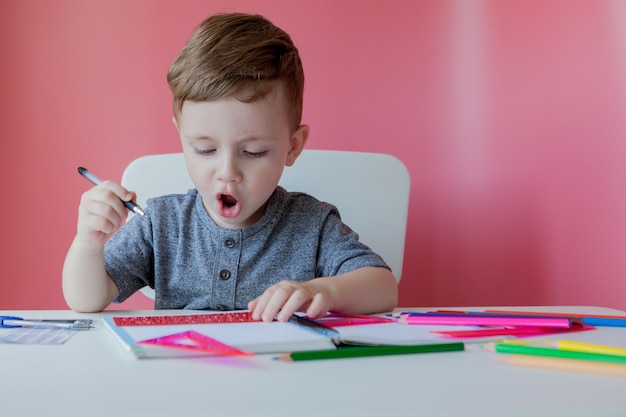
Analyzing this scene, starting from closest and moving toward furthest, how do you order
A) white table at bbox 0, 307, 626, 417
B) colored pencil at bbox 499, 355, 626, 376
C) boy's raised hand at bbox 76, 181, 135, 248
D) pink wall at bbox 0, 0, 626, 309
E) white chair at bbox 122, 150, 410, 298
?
white table at bbox 0, 307, 626, 417
colored pencil at bbox 499, 355, 626, 376
boy's raised hand at bbox 76, 181, 135, 248
white chair at bbox 122, 150, 410, 298
pink wall at bbox 0, 0, 626, 309

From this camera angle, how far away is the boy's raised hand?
32.9 inches

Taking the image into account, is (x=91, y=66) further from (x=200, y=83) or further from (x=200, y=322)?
(x=200, y=322)

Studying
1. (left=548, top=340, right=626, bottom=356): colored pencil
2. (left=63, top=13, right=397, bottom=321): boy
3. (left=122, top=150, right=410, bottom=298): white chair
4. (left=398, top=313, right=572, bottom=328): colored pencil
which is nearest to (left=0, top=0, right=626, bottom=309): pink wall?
(left=122, top=150, right=410, bottom=298): white chair

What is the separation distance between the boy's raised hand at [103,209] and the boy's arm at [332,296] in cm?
24

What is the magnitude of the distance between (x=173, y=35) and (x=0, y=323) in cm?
97

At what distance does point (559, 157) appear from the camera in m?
1.36

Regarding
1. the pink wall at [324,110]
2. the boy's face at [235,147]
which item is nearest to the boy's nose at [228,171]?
the boy's face at [235,147]

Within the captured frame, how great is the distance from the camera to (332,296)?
0.76 m

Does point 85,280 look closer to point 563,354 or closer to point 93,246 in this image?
point 93,246

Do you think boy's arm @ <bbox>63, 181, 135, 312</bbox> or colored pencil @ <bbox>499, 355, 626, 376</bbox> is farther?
boy's arm @ <bbox>63, 181, 135, 312</bbox>

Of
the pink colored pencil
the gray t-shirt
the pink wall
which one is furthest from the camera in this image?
the pink wall

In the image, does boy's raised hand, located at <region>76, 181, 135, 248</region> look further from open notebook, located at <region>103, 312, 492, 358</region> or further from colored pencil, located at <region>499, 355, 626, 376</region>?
colored pencil, located at <region>499, 355, 626, 376</region>

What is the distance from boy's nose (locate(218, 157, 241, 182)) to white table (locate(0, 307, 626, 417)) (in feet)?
1.20

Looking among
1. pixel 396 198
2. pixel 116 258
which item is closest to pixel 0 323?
pixel 116 258
